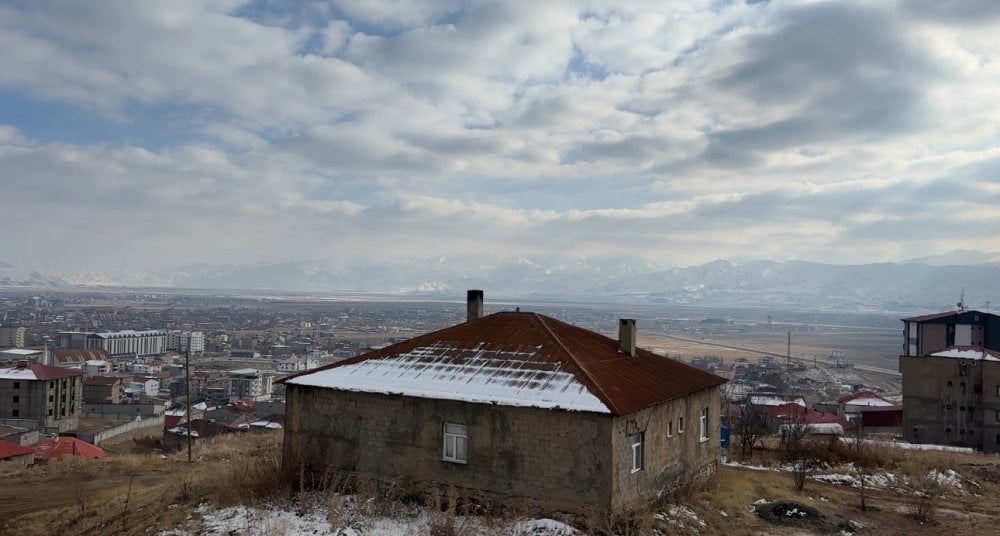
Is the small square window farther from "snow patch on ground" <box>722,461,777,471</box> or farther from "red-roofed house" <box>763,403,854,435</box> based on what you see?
"red-roofed house" <box>763,403,854,435</box>

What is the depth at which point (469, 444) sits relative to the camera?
15656 millimetres

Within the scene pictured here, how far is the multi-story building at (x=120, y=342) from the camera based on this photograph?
164 meters

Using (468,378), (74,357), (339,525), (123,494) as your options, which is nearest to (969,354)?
(468,378)

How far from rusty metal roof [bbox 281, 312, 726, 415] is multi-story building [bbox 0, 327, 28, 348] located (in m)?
187

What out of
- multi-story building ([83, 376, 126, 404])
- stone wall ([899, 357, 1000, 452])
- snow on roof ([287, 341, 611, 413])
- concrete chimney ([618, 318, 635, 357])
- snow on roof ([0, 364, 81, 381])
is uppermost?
concrete chimney ([618, 318, 635, 357])

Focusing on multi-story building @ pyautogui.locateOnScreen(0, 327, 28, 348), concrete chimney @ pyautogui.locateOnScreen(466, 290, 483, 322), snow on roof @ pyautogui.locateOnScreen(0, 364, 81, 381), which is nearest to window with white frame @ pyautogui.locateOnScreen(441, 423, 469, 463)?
concrete chimney @ pyautogui.locateOnScreen(466, 290, 483, 322)

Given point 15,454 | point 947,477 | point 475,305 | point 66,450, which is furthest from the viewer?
point 66,450

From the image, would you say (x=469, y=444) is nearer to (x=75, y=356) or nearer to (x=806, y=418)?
(x=806, y=418)

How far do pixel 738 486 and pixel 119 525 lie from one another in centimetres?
1585

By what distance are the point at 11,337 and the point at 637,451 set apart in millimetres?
206556

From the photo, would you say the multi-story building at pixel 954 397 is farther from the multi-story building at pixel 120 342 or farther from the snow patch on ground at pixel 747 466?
the multi-story building at pixel 120 342

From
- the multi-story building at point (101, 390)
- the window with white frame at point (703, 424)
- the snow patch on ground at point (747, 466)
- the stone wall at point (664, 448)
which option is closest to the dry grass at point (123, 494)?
the stone wall at point (664, 448)

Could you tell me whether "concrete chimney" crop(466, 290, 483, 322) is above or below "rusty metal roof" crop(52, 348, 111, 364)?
above

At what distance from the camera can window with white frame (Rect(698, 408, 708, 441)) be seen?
19361 millimetres
